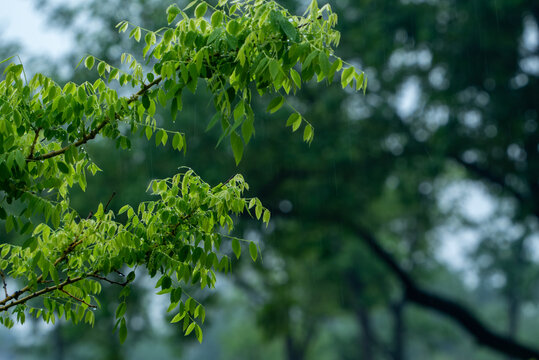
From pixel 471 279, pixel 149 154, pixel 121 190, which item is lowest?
pixel 471 279

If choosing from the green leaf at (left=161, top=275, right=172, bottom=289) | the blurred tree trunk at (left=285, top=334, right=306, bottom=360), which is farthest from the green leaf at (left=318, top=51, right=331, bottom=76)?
the blurred tree trunk at (left=285, top=334, right=306, bottom=360)

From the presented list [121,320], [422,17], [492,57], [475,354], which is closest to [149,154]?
[422,17]

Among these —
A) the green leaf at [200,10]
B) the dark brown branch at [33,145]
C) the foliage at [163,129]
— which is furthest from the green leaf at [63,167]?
the green leaf at [200,10]

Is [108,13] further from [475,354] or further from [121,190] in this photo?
[475,354]

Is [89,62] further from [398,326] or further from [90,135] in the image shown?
[398,326]

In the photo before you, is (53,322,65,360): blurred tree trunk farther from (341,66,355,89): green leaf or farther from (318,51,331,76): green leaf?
(318,51,331,76): green leaf

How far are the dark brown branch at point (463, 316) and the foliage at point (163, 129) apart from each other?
42.7ft

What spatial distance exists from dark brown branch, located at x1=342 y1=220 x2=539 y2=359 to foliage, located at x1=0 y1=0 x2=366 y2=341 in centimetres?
1301

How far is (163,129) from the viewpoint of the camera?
299cm

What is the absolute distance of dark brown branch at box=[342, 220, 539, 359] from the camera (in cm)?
1435

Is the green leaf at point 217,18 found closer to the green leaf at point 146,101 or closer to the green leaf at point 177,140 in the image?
the green leaf at point 146,101

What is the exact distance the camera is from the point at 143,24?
656 inches

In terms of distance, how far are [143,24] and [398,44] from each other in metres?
6.98

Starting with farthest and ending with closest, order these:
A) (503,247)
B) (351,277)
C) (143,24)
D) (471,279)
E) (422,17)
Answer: (471,279)
(503,247)
(351,277)
(143,24)
(422,17)
